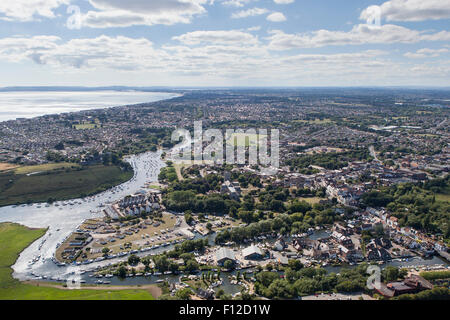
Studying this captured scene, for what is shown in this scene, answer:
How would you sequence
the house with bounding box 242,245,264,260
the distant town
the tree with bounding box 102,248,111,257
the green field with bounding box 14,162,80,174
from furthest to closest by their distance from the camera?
the green field with bounding box 14,162,80,174 < the tree with bounding box 102,248,111,257 < the house with bounding box 242,245,264,260 < the distant town

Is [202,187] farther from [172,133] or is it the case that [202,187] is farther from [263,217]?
[172,133]

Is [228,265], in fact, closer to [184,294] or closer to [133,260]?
[184,294]

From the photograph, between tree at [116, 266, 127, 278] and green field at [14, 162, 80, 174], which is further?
green field at [14, 162, 80, 174]

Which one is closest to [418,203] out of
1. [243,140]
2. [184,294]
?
[184,294]

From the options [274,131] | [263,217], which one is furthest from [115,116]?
[263,217]

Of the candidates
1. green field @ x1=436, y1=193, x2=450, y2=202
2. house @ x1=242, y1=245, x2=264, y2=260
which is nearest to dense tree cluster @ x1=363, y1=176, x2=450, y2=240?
green field @ x1=436, y1=193, x2=450, y2=202

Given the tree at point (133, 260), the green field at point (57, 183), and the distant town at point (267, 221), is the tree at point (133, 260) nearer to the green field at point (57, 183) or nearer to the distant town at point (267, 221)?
the distant town at point (267, 221)

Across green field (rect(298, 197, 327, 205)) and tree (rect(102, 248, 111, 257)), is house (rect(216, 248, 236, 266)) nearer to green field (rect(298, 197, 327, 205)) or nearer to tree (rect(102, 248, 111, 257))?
tree (rect(102, 248, 111, 257))
